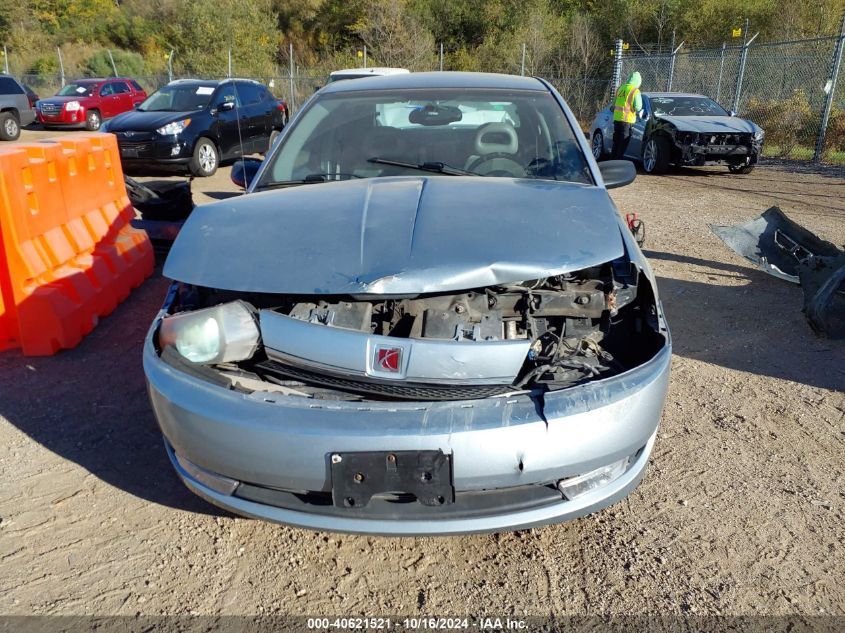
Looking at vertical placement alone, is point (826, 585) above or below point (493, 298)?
below

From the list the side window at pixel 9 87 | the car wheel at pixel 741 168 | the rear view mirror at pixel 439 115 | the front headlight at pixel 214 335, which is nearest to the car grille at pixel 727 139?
the car wheel at pixel 741 168

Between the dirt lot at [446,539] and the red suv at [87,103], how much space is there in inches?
768

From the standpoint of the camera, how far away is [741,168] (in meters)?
12.9

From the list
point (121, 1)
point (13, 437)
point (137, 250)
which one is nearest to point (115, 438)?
point (13, 437)

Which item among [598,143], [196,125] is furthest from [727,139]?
[196,125]

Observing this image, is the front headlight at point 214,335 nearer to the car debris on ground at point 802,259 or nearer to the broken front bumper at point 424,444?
the broken front bumper at point 424,444

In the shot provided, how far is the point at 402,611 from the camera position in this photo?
2.37 metres

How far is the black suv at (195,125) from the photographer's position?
1146 cm

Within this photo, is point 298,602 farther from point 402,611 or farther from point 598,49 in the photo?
point 598,49

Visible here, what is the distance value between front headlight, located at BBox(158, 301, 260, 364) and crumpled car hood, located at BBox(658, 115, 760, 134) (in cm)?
1147

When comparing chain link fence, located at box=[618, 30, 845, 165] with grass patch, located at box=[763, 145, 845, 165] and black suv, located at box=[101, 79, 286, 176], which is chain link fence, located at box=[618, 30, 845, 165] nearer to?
grass patch, located at box=[763, 145, 845, 165]

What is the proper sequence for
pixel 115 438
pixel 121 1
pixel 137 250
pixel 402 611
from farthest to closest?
pixel 121 1 < pixel 137 250 < pixel 115 438 < pixel 402 611

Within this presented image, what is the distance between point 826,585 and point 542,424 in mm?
1235

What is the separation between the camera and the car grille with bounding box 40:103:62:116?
2073cm
